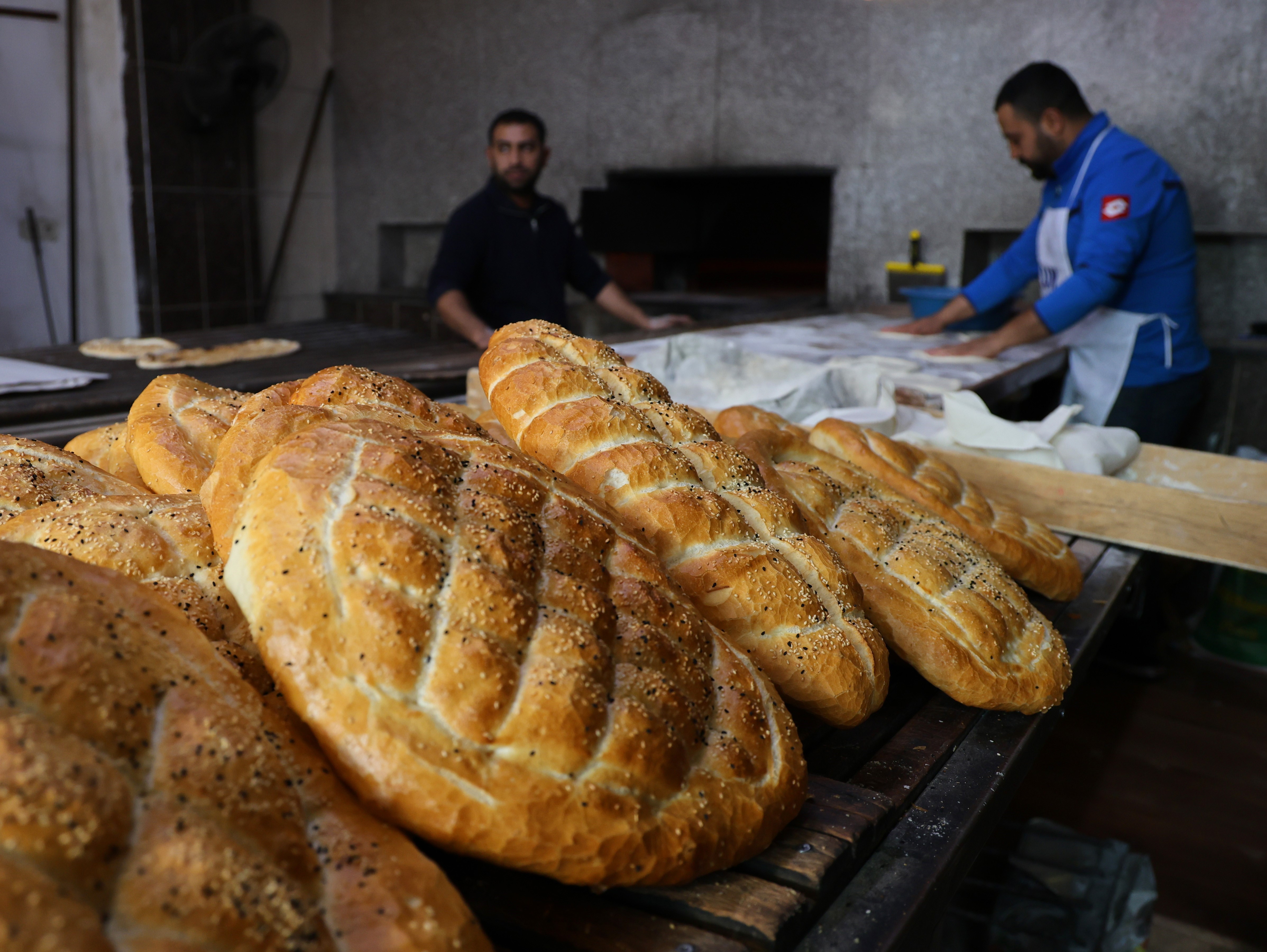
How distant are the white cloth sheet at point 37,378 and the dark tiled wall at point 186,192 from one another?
4.00 m

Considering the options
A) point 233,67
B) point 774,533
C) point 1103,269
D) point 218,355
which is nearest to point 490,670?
point 774,533

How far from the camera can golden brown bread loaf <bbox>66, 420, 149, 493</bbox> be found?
1.61 m

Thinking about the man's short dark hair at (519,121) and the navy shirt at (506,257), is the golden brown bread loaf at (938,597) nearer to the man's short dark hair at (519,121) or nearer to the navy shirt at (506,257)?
the navy shirt at (506,257)

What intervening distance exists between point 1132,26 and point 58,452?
6272 millimetres

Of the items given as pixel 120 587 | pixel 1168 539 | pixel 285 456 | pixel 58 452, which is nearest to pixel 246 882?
pixel 120 587

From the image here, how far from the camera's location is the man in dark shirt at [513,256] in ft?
18.1

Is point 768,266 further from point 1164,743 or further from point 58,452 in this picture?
point 58,452

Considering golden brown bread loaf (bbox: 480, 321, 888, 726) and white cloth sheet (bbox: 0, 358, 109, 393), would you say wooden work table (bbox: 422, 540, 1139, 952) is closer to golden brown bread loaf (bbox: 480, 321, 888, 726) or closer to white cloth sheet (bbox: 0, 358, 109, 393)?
golden brown bread loaf (bbox: 480, 321, 888, 726)

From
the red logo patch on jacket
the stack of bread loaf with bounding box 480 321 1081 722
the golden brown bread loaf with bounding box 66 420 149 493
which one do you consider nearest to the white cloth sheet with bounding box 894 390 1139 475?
the stack of bread loaf with bounding box 480 321 1081 722

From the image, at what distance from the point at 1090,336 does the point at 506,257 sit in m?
3.40

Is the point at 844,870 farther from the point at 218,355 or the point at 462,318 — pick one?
the point at 462,318

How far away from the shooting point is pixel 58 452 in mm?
1464

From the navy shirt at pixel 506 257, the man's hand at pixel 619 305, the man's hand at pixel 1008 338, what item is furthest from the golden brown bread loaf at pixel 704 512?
the man's hand at pixel 619 305

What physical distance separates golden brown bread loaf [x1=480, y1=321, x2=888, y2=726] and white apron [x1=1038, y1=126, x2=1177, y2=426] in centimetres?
382
